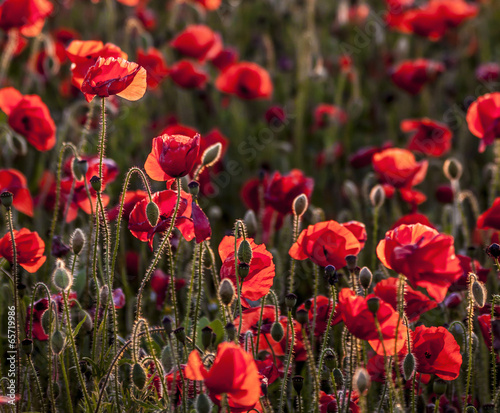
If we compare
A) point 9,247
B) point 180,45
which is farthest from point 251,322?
point 180,45

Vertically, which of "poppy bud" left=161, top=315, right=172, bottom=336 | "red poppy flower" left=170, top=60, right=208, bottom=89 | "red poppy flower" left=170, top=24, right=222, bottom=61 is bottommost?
"poppy bud" left=161, top=315, right=172, bottom=336

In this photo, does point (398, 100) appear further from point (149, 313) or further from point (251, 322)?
point (251, 322)

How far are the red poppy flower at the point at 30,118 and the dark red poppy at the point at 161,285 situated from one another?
20.6 inches

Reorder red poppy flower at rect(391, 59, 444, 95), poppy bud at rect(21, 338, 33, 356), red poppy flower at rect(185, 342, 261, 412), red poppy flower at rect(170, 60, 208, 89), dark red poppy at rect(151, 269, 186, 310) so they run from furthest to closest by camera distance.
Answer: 1. red poppy flower at rect(391, 59, 444, 95)
2. red poppy flower at rect(170, 60, 208, 89)
3. dark red poppy at rect(151, 269, 186, 310)
4. poppy bud at rect(21, 338, 33, 356)
5. red poppy flower at rect(185, 342, 261, 412)

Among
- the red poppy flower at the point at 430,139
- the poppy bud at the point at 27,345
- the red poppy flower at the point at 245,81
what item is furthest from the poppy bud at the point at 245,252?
the red poppy flower at the point at 245,81

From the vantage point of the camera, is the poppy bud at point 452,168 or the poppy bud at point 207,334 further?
the poppy bud at point 452,168

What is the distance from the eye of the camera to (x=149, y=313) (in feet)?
6.75

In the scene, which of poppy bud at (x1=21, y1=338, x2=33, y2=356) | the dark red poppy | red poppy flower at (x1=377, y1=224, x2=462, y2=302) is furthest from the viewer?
the dark red poppy

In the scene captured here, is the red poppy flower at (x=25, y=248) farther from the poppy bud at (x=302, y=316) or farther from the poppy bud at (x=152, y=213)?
the poppy bud at (x=302, y=316)

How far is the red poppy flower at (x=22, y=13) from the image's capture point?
2.36 meters

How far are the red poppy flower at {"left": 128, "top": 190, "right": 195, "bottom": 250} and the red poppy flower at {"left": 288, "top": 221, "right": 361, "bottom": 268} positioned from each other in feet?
0.77

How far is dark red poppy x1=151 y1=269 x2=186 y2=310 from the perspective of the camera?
187 centimetres

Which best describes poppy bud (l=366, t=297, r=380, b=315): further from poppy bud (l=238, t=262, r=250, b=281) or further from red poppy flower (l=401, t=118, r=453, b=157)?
red poppy flower (l=401, t=118, r=453, b=157)

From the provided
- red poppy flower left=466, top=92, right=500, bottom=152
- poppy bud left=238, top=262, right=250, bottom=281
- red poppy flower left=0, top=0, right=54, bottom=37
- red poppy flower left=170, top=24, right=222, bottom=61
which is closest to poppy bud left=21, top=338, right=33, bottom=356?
poppy bud left=238, top=262, right=250, bottom=281
